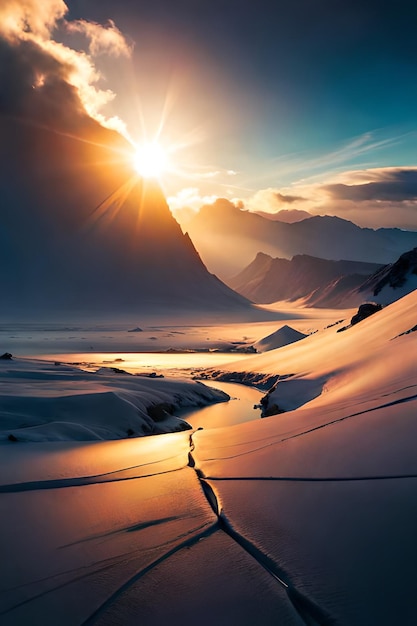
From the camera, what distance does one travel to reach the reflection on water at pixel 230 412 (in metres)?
10.9

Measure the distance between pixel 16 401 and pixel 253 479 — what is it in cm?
568

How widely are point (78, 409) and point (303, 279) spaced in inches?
5784

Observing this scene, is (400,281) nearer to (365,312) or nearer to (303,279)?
(365,312)

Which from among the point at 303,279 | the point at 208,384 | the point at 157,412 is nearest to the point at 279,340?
the point at 208,384

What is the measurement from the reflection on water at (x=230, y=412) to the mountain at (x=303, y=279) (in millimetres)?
106387

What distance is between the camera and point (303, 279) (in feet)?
495

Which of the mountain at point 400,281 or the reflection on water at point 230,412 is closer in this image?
the reflection on water at point 230,412

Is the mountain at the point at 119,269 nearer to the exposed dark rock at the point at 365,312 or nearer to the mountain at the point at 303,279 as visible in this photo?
the mountain at the point at 303,279

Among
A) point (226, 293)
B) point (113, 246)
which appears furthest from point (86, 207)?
point (226, 293)

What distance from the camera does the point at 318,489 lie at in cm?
272

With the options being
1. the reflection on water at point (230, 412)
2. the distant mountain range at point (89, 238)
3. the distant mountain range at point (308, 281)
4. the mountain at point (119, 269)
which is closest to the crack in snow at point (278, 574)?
the reflection on water at point (230, 412)

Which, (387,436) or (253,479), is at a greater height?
(387,436)

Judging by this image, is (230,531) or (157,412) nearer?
(230,531)

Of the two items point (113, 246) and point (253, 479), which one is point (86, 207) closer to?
point (113, 246)
